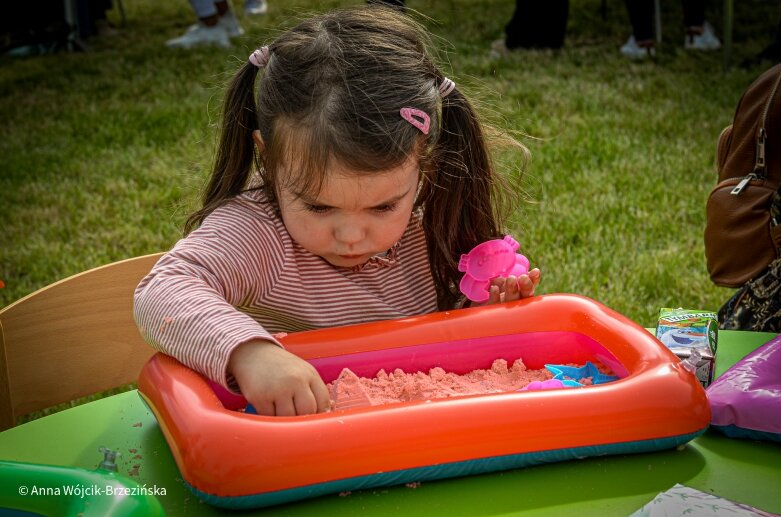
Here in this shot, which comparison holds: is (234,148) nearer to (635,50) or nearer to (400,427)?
(400,427)

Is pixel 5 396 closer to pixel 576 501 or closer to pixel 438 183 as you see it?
pixel 438 183

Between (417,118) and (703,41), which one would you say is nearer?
(417,118)

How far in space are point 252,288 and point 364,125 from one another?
0.32 metres

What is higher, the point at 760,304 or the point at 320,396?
the point at 320,396

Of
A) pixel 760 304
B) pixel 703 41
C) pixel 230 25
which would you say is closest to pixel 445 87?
pixel 760 304

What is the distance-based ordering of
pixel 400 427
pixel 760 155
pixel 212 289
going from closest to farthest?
pixel 400 427 < pixel 212 289 < pixel 760 155

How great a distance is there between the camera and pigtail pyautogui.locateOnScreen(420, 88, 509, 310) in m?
1.59

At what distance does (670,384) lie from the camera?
1.19 m

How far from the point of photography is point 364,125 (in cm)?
136

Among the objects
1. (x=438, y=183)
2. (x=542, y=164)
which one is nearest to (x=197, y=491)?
(x=438, y=183)

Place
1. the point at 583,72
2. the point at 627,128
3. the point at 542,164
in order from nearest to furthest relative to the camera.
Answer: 1. the point at 542,164
2. the point at 627,128
3. the point at 583,72

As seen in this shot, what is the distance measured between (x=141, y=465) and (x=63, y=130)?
3.28 m

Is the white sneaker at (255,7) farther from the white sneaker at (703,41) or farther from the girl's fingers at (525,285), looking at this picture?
the girl's fingers at (525,285)

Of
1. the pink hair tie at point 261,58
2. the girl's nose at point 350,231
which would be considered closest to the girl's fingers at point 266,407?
the girl's nose at point 350,231
